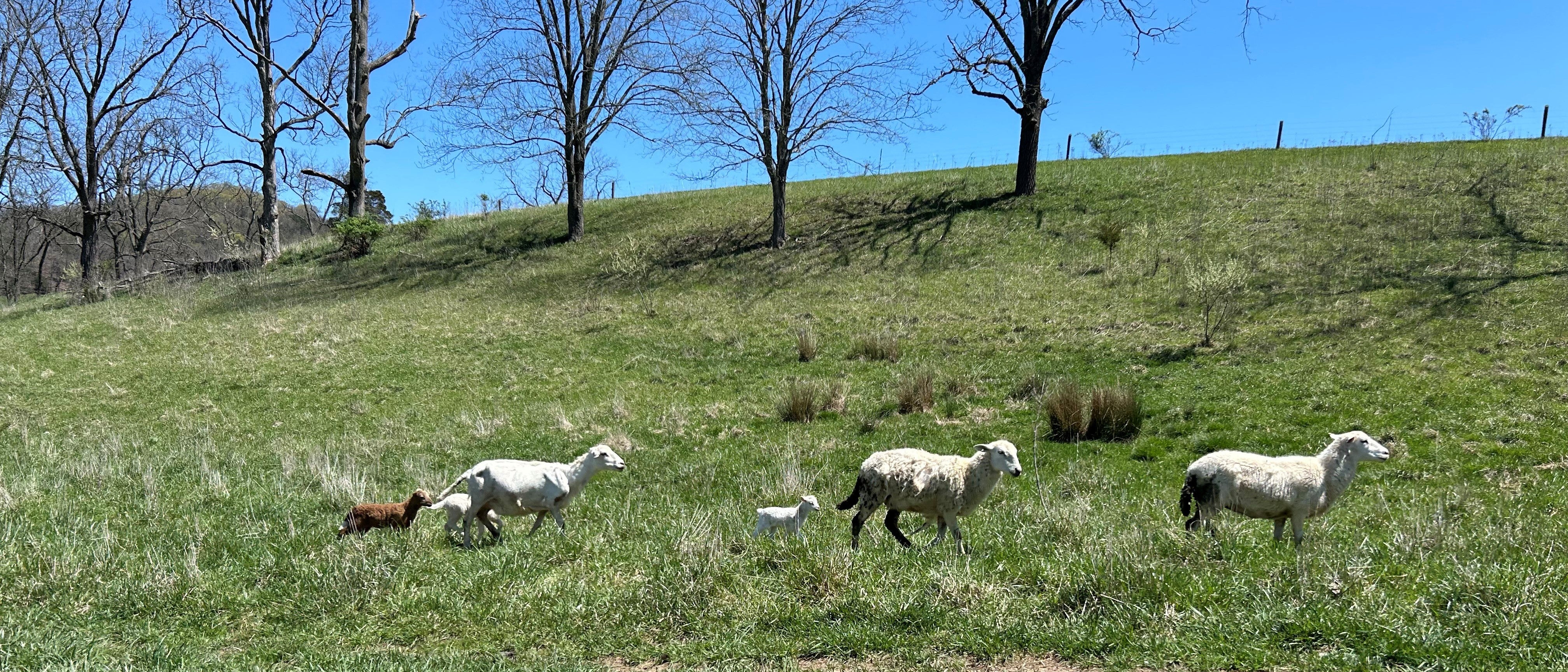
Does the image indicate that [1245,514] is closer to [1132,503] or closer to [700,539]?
[1132,503]

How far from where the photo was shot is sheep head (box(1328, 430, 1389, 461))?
6.71 m

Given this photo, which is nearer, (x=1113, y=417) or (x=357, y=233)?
(x=1113, y=417)

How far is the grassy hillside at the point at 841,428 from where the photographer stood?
16.4 feet

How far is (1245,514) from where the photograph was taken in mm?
6621

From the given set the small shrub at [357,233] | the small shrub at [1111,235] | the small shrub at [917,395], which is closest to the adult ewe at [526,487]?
the small shrub at [917,395]

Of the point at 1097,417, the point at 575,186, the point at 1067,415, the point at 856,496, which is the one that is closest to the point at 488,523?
the point at 856,496

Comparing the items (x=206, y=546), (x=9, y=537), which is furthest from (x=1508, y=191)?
(x=9, y=537)

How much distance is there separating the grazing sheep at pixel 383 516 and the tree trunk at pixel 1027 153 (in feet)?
85.4

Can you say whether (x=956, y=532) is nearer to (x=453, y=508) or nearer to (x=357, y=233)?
(x=453, y=508)

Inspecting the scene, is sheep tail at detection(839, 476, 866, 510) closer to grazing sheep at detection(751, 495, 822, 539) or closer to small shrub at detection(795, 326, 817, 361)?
grazing sheep at detection(751, 495, 822, 539)

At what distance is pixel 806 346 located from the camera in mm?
17859

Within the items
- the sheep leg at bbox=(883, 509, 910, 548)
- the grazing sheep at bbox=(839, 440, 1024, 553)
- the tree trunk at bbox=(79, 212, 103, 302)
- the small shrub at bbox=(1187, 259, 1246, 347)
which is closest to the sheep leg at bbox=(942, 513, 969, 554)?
the grazing sheep at bbox=(839, 440, 1024, 553)

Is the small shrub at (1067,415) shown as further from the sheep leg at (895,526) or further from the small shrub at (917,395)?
the sheep leg at (895,526)

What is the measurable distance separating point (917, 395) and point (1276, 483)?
25.0ft
